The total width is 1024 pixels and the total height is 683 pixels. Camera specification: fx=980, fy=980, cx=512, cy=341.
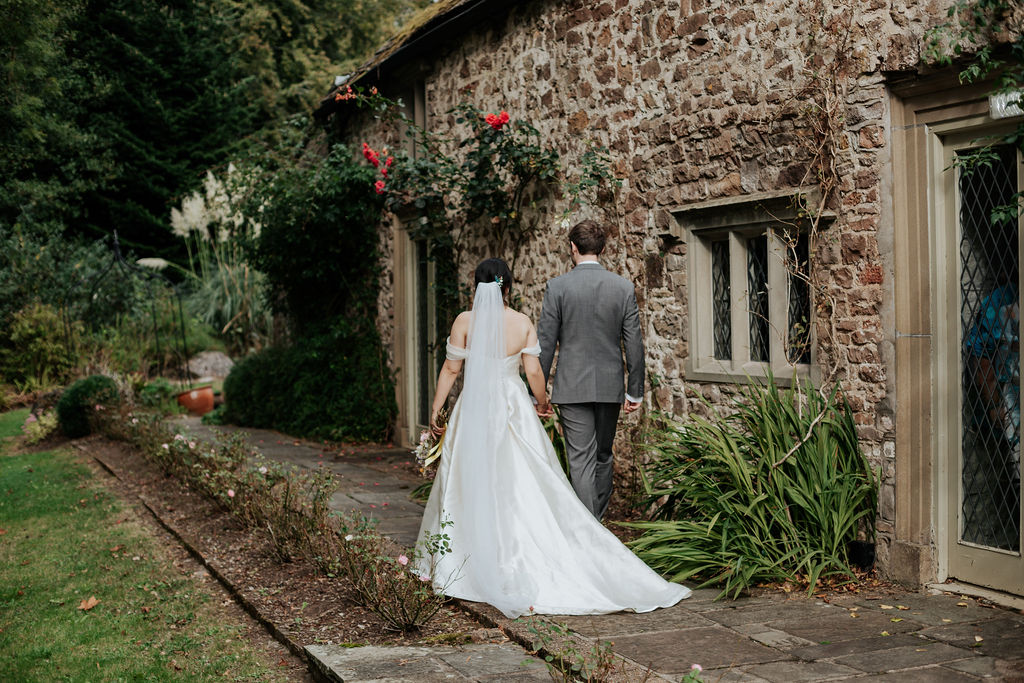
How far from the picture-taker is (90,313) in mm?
17609

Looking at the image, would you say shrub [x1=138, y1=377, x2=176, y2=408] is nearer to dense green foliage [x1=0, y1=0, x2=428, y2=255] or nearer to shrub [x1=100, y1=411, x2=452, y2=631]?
shrub [x1=100, y1=411, x2=452, y2=631]

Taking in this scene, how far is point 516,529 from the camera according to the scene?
531 cm

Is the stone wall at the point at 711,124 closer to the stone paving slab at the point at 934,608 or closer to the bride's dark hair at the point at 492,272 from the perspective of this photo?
the stone paving slab at the point at 934,608

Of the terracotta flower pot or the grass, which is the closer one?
the grass

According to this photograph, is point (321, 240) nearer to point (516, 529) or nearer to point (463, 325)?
point (463, 325)

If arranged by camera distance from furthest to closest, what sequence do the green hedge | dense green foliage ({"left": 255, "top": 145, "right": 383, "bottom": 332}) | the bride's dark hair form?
the green hedge
dense green foliage ({"left": 255, "top": 145, "right": 383, "bottom": 332})
the bride's dark hair

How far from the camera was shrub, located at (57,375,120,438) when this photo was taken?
522 inches

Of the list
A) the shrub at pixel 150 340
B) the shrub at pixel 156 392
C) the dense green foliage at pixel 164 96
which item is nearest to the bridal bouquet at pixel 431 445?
the shrub at pixel 156 392

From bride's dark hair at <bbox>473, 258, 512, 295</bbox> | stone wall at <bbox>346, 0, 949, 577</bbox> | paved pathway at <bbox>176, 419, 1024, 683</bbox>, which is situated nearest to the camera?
paved pathway at <bbox>176, 419, 1024, 683</bbox>

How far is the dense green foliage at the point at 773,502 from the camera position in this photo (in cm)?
543

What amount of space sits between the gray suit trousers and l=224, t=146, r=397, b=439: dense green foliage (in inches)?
251

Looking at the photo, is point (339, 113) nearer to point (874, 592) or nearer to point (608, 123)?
point (608, 123)

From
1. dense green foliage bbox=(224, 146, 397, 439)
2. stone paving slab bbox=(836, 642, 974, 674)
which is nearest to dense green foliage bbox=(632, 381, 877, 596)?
stone paving slab bbox=(836, 642, 974, 674)

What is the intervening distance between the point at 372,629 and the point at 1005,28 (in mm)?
4305
